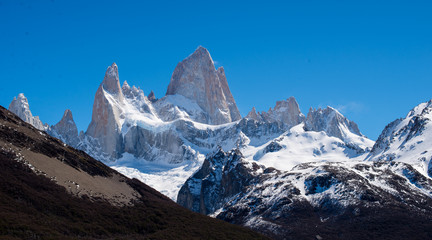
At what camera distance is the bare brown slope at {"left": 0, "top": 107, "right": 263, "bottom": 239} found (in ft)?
221

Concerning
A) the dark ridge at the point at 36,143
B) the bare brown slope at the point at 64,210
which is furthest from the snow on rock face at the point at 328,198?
the dark ridge at the point at 36,143

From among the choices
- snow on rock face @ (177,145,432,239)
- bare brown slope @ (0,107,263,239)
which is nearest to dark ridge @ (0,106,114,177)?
bare brown slope @ (0,107,263,239)

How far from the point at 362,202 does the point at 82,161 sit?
99707mm

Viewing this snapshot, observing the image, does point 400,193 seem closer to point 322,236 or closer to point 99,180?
point 322,236

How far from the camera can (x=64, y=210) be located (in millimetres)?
74812

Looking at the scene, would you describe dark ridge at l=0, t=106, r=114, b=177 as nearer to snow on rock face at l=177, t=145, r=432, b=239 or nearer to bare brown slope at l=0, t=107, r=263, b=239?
bare brown slope at l=0, t=107, r=263, b=239

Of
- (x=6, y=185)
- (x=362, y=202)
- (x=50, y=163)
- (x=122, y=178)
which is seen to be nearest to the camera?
(x=6, y=185)

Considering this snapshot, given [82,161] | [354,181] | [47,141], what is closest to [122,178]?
[82,161]

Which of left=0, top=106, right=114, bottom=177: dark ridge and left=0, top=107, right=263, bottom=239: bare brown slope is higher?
left=0, top=106, right=114, bottom=177: dark ridge

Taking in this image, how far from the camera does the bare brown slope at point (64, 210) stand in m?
67.5

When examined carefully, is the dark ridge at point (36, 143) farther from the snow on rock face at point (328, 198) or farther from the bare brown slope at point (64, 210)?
the snow on rock face at point (328, 198)

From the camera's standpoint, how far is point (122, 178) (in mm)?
108500

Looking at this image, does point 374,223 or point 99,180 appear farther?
point 374,223

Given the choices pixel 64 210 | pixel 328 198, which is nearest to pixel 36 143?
pixel 64 210
